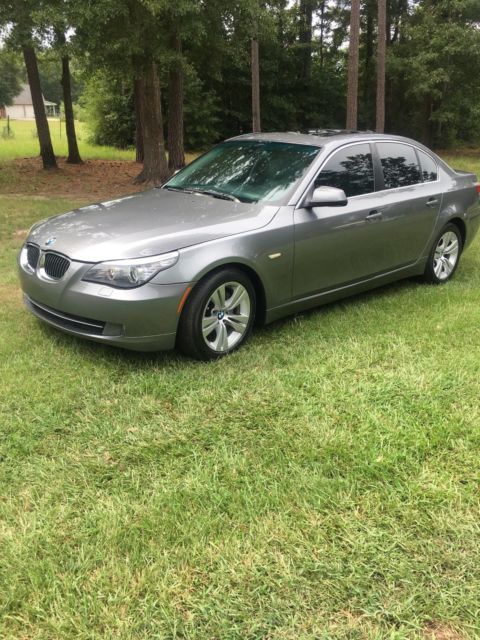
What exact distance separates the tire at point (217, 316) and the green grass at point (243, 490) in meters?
0.15

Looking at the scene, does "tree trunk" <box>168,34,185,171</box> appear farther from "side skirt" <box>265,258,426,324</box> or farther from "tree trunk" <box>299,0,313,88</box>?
"tree trunk" <box>299,0,313,88</box>

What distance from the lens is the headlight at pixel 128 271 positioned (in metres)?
3.76

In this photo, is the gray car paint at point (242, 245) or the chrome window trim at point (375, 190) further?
the chrome window trim at point (375, 190)

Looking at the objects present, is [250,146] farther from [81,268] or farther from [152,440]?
[152,440]

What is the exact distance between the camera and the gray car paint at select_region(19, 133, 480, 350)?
3.82 meters

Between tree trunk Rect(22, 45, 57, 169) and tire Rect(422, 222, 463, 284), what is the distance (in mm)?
13628

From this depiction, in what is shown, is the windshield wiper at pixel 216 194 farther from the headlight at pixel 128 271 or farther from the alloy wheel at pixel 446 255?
the alloy wheel at pixel 446 255

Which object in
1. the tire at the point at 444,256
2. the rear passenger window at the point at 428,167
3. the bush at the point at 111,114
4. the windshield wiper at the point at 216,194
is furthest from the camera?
the bush at the point at 111,114

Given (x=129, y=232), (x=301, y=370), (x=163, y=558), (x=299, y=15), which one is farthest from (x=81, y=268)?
(x=299, y=15)

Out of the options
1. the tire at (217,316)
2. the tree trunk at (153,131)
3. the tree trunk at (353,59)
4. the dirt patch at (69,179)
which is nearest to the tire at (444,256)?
the tire at (217,316)

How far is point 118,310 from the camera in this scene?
3744 millimetres

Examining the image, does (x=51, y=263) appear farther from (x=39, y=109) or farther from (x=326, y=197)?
(x=39, y=109)

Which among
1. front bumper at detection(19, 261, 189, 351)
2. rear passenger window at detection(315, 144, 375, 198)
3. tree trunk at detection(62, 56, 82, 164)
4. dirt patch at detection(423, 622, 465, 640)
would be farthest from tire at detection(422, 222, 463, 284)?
tree trunk at detection(62, 56, 82, 164)

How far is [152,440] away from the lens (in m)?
3.18
